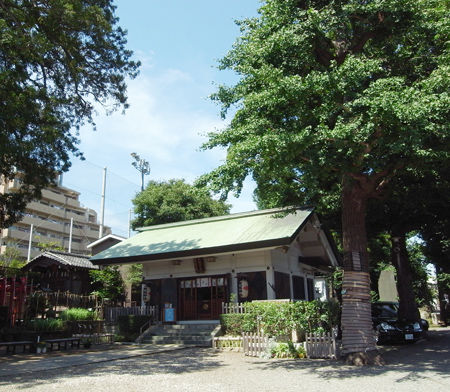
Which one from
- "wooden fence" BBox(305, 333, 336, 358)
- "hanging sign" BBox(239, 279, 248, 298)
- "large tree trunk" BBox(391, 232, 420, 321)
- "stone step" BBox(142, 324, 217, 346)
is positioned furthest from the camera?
"large tree trunk" BBox(391, 232, 420, 321)

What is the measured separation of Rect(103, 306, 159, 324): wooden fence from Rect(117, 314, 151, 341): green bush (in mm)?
588

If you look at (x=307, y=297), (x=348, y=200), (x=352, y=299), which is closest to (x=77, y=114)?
(x=348, y=200)

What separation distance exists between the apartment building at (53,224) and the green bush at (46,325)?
3926 centimetres

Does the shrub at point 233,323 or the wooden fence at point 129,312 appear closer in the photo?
the shrub at point 233,323

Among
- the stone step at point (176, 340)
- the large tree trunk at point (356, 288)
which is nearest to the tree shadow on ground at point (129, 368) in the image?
the stone step at point (176, 340)

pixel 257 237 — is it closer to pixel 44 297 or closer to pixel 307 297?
pixel 307 297

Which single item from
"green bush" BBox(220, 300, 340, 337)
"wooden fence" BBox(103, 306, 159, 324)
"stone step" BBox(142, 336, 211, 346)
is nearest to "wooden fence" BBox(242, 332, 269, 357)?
"green bush" BBox(220, 300, 340, 337)

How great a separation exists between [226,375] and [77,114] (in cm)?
1249

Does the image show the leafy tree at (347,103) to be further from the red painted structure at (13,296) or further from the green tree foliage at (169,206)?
the green tree foliage at (169,206)

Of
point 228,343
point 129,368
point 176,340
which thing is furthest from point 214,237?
point 129,368

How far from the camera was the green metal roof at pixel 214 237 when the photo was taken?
16.2 m

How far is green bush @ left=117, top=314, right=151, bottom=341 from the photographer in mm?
17344

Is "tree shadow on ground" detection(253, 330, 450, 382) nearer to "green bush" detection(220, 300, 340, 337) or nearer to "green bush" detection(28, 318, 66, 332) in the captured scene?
"green bush" detection(220, 300, 340, 337)

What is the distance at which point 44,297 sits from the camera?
18.6 metres
